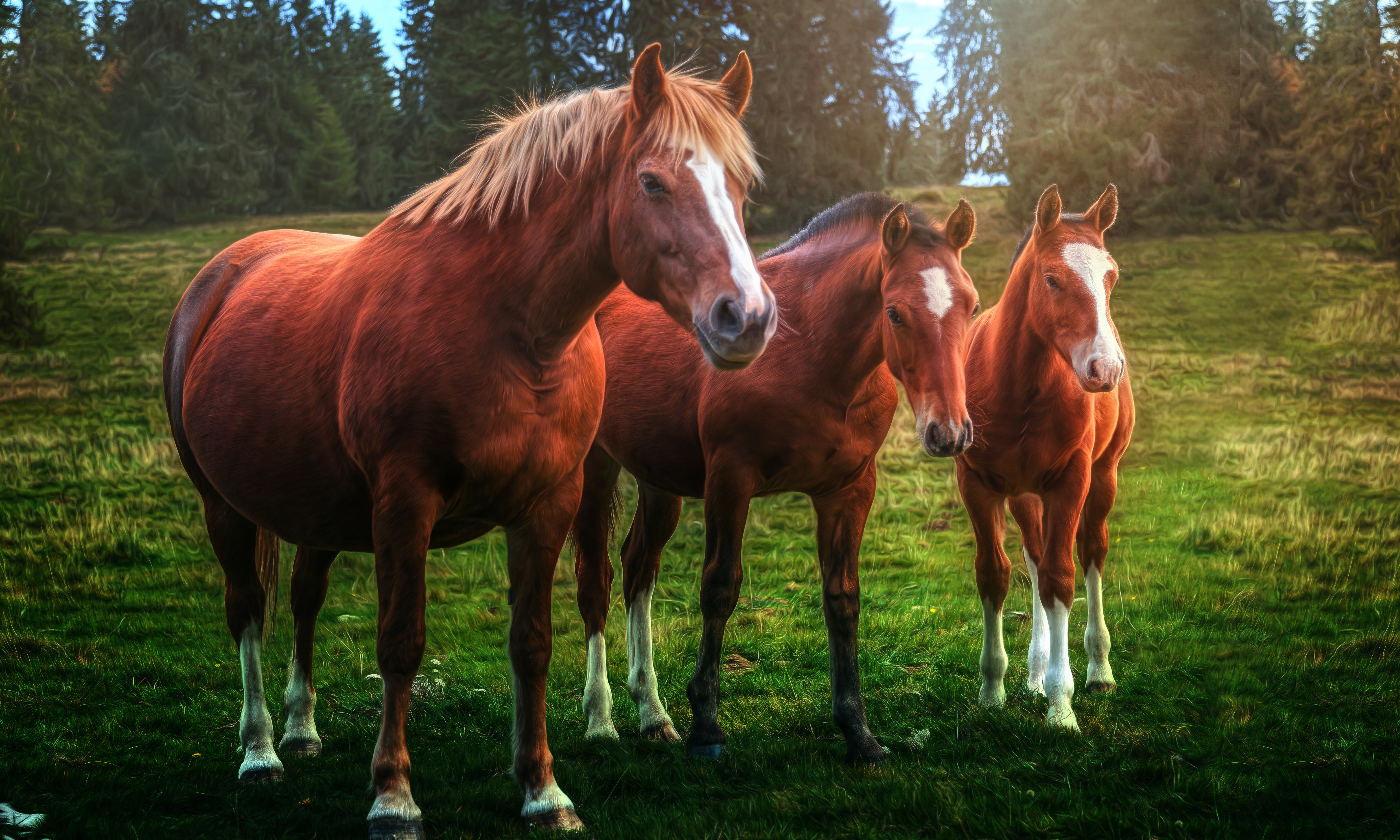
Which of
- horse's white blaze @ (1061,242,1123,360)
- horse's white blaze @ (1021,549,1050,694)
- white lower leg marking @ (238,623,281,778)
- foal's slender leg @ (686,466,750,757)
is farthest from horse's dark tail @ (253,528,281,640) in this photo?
horse's white blaze @ (1061,242,1123,360)

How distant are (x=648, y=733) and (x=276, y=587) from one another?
203cm

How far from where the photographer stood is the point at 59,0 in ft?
49.6

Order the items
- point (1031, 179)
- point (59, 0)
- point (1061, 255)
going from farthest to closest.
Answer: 1. point (1031, 179)
2. point (59, 0)
3. point (1061, 255)

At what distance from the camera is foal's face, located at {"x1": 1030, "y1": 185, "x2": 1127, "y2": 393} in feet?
14.2

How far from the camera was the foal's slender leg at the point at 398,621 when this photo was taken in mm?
3164

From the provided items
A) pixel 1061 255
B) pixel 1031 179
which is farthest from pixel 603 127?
pixel 1031 179

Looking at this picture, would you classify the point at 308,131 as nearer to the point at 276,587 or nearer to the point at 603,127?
the point at 276,587

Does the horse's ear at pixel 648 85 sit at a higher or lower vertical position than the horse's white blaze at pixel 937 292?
higher

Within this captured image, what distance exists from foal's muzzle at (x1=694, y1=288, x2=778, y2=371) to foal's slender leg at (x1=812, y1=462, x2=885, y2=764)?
1.61 meters

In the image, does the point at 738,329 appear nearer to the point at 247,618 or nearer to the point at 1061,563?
the point at 1061,563

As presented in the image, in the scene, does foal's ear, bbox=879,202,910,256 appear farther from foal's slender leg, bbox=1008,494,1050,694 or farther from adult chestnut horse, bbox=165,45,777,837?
foal's slender leg, bbox=1008,494,1050,694

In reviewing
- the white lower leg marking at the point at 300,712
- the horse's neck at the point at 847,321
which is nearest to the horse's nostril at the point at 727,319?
the horse's neck at the point at 847,321

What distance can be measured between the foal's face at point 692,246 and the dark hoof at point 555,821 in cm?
184

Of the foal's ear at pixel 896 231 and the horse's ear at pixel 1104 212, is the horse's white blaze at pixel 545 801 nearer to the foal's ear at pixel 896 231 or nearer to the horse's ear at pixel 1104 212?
the foal's ear at pixel 896 231
